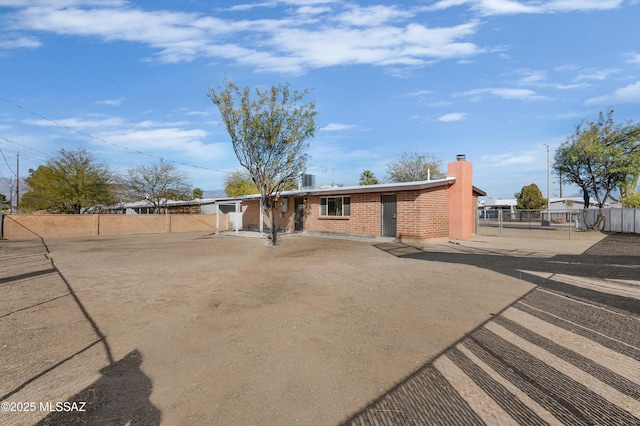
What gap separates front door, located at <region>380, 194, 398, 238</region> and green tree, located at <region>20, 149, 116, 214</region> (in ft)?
73.0

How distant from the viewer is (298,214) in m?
20.3

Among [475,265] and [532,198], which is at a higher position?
[532,198]

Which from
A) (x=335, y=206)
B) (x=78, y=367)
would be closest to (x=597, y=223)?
(x=335, y=206)

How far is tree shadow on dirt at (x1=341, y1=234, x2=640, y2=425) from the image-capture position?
2.41 metres

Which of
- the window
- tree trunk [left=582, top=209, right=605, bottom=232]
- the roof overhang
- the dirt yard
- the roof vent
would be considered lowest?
the dirt yard

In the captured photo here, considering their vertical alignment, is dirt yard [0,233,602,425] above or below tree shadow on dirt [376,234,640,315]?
above

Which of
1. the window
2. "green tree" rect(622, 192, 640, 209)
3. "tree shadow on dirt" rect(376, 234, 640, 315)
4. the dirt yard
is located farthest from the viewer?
"green tree" rect(622, 192, 640, 209)

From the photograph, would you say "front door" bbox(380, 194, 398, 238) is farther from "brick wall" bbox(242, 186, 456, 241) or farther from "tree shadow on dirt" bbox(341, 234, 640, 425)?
"tree shadow on dirt" bbox(341, 234, 640, 425)

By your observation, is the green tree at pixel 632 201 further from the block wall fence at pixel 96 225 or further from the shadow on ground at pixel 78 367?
the block wall fence at pixel 96 225

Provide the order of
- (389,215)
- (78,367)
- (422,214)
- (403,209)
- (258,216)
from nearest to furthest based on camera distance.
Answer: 1. (78,367)
2. (422,214)
3. (403,209)
4. (389,215)
5. (258,216)

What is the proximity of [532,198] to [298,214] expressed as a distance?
33751 mm

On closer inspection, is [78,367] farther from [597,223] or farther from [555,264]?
[597,223]

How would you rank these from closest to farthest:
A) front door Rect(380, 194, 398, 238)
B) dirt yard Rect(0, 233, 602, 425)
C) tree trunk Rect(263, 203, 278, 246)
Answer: dirt yard Rect(0, 233, 602, 425) → tree trunk Rect(263, 203, 278, 246) → front door Rect(380, 194, 398, 238)

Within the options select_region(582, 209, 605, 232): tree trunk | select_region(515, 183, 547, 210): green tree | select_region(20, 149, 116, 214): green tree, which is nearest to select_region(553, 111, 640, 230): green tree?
select_region(582, 209, 605, 232): tree trunk
